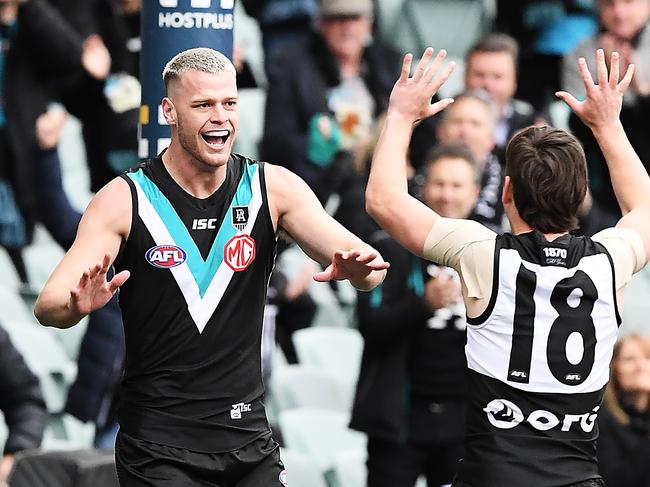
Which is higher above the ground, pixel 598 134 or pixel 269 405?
pixel 598 134

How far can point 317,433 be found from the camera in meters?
9.05

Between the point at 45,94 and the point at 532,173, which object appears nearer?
the point at 532,173

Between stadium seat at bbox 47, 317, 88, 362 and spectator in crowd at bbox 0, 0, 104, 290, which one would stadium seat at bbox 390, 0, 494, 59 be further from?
stadium seat at bbox 47, 317, 88, 362

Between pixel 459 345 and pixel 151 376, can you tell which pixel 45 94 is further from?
pixel 151 376

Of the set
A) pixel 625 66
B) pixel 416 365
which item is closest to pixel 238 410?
pixel 416 365

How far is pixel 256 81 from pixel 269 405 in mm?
2668

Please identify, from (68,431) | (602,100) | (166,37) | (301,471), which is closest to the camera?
(602,100)

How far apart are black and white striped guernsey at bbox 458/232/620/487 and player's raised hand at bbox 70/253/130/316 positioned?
3.95 feet

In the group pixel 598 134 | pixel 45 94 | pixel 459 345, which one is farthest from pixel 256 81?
pixel 598 134

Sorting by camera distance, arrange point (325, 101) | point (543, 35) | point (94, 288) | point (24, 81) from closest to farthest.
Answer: point (94, 288) < point (24, 81) < point (325, 101) < point (543, 35)

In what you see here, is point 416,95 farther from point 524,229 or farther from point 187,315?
point 187,315

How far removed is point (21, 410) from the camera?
7.48 meters

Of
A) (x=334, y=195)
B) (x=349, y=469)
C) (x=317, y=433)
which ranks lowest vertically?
(x=349, y=469)

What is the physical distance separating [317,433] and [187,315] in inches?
155
